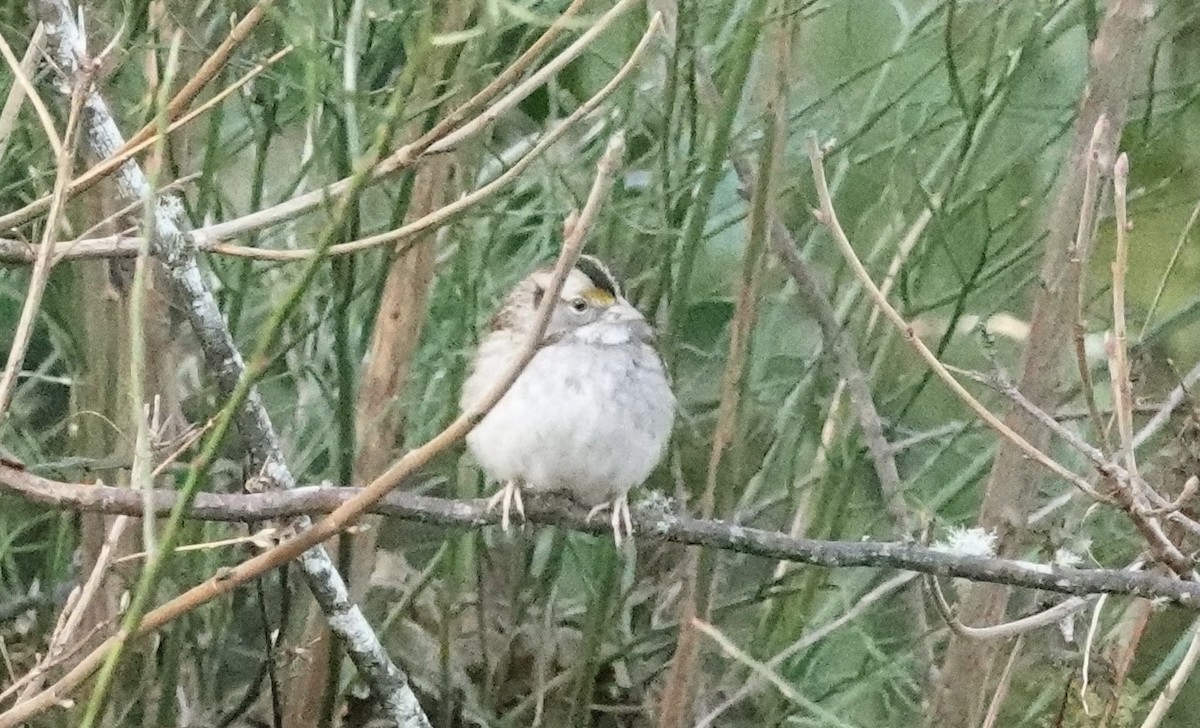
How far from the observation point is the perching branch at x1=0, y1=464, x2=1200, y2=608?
0.87 metres

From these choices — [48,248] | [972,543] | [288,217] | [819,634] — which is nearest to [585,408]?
[819,634]

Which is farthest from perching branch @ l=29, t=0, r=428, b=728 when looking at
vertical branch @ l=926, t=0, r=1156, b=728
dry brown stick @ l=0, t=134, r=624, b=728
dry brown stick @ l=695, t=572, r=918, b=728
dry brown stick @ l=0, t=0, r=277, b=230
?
vertical branch @ l=926, t=0, r=1156, b=728

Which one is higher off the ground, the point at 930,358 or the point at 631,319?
the point at 930,358

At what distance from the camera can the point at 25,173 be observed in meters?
1.61

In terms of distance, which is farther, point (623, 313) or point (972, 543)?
point (623, 313)

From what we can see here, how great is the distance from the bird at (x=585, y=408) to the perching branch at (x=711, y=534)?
12.8 inches

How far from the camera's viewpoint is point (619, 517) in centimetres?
129

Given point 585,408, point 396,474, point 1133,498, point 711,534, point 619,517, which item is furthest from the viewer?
point 585,408

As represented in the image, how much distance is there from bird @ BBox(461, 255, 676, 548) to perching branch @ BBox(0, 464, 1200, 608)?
325 millimetres

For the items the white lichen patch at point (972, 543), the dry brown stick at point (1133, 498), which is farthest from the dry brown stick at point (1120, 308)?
the white lichen patch at point (972, 543)

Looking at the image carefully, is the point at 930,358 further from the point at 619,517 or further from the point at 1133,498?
the point at 619,517

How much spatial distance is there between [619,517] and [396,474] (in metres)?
0.65

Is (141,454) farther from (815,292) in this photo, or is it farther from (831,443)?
(831,443)

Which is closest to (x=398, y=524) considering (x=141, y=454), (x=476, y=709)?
(x=476, y=709)
